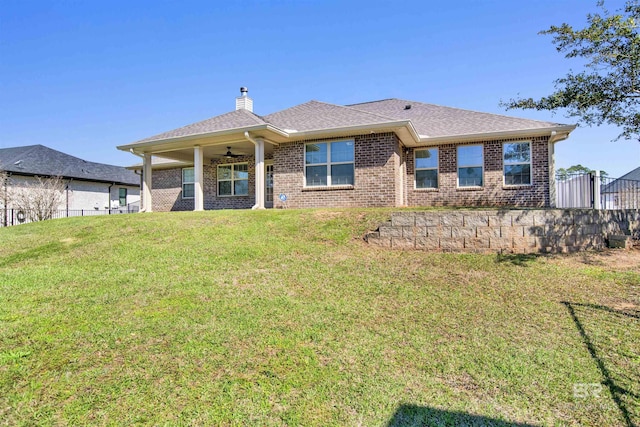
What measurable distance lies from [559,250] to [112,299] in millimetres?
7843

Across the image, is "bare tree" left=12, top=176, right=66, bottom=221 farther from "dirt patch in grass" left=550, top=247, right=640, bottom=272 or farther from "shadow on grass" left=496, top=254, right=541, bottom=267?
"dirt patch in grass" left=550, top=247, right=640, bottom=272

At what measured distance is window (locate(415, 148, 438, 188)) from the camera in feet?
45.7

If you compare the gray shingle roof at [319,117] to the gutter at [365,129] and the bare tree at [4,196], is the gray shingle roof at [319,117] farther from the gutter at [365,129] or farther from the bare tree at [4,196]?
the bare tree at [4,196]

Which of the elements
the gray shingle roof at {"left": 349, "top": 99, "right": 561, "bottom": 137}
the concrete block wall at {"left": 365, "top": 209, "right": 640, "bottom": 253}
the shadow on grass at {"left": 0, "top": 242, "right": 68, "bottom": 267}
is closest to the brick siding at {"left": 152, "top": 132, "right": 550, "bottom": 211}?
the gray shingle roof at {"left": 349, "top": 99, "right": 561, "bottom": 137}

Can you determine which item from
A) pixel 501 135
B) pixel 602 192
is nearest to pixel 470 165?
pixel 501 135

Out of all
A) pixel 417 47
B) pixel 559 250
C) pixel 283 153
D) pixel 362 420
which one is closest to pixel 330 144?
pixel 283 153

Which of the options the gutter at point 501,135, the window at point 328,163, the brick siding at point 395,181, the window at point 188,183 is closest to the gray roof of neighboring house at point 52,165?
the window at point 188,183

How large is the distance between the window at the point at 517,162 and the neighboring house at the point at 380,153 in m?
0.03

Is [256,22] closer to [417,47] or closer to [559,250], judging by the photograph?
[417,47]

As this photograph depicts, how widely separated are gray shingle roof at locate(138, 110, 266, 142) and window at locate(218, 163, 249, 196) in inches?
95.7

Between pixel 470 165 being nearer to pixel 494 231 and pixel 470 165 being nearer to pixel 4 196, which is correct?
pixel 494 231

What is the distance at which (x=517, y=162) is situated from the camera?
13008 mm

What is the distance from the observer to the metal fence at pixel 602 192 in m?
10.1

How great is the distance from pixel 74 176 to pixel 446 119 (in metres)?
23.5
